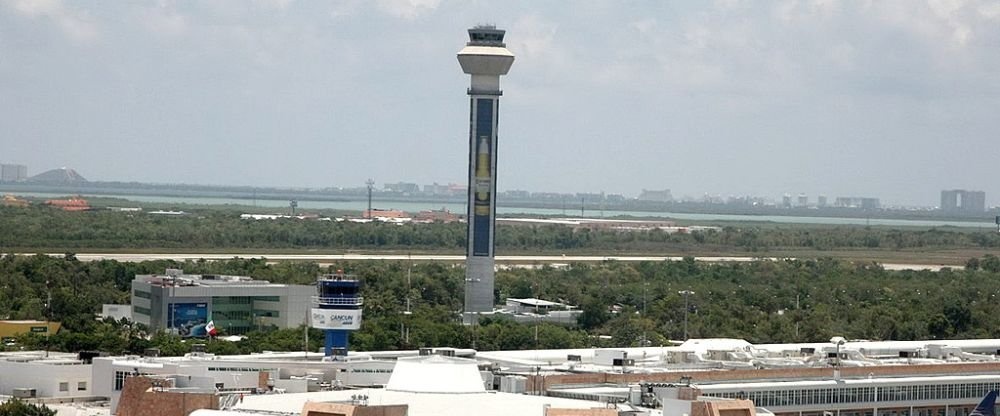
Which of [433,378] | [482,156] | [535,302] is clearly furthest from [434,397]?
[535,302]

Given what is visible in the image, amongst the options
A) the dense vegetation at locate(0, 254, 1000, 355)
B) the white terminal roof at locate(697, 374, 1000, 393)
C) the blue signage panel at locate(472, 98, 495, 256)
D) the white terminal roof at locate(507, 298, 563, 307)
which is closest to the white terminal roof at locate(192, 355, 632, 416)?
the white terminal roof at locate(697, 374, 1000, 393)

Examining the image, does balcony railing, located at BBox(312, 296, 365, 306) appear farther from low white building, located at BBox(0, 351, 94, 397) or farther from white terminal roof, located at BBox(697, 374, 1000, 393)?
white terminal roof, located at BBox(697, 374, 1000, 393)

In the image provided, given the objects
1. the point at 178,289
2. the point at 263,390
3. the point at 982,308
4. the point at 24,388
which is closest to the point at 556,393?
the point at 263,390

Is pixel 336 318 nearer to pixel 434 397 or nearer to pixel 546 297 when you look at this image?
pixel 434 397

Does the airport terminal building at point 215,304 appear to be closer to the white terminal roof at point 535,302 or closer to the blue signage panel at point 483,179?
the blue signage panel at point 483,179

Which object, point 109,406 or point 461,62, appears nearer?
point 109,406

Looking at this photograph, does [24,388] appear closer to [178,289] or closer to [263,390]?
[263,390]

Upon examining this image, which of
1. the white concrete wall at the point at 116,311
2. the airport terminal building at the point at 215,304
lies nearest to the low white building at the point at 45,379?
the airport terminal building at the point at 215,304
